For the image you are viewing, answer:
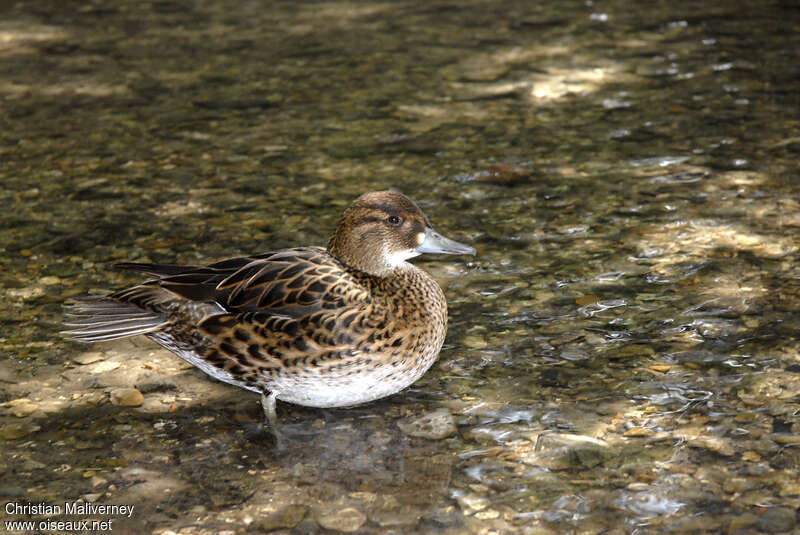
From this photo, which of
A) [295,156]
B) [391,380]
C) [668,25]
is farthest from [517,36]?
[391,380]

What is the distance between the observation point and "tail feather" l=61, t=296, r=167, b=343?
4453 millimetres

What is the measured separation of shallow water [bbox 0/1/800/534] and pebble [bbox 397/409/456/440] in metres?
0.02

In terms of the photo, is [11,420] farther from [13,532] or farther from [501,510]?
[501,510]

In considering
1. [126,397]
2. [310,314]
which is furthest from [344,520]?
[126,397]

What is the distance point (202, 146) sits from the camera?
7727 millimetres

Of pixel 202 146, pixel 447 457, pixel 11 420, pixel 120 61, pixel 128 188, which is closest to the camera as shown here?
pixel 447 457

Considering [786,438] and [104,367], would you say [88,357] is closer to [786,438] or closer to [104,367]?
[104,367]

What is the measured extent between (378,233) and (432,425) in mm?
908

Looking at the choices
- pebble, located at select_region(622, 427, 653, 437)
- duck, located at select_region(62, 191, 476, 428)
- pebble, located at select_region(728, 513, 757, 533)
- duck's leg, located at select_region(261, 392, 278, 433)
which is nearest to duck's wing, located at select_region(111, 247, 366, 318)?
duck, located at select_region(62, 191, 476, 428)

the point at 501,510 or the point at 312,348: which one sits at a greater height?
the point at 312,348

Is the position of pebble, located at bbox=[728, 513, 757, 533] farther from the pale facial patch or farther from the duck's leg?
the duck's leg

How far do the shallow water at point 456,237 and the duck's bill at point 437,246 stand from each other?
563 mm

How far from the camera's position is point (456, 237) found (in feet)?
20.4

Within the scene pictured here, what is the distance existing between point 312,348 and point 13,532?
137cm
